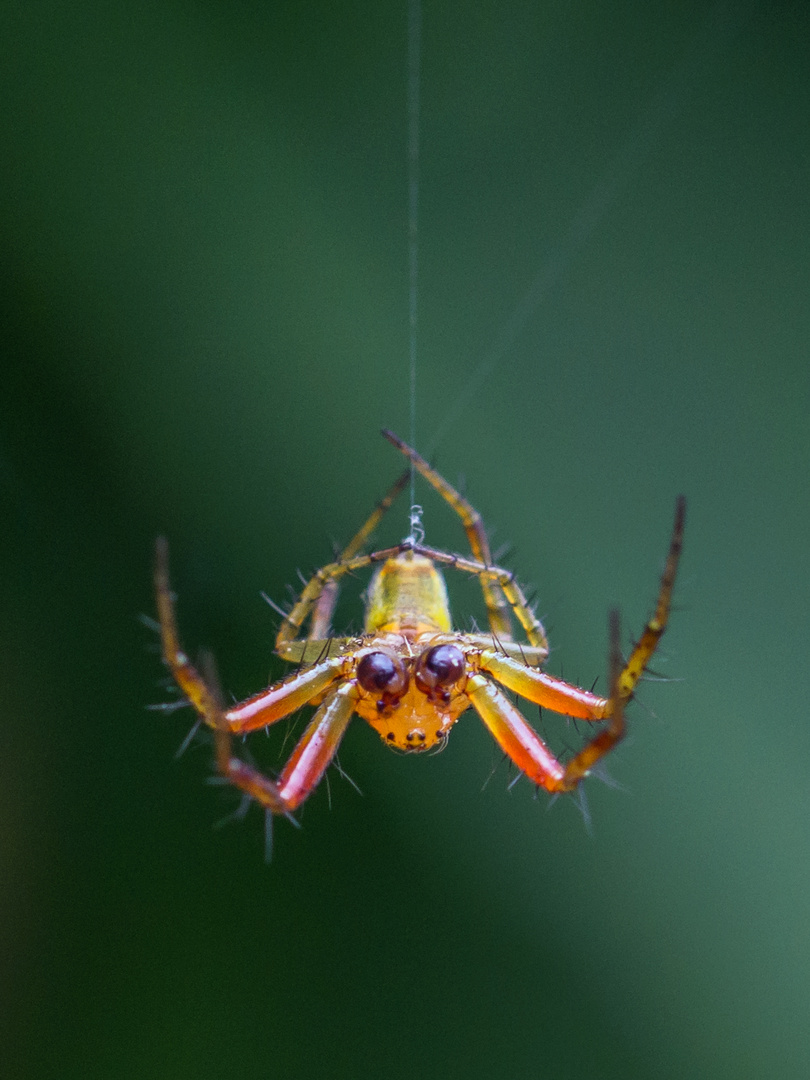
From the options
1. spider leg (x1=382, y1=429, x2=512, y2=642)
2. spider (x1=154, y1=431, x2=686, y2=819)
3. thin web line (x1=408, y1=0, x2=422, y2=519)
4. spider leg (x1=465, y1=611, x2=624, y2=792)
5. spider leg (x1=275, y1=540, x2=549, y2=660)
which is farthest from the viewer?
thin web line (x1=408, y1=0, x2=422, y2=519)

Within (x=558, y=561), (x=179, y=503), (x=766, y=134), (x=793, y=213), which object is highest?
(x=766, y=134)

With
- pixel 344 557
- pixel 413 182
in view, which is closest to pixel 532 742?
pixel 344 557

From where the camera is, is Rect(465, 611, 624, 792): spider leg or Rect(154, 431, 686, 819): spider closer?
Rect(465, 611, 624, 792): spider leg

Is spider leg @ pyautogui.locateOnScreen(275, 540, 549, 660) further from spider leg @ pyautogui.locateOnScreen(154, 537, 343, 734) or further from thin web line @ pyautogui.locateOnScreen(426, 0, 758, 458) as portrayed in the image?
thin web line @ pyautogui.locateOnScreen(426, 0, 758, 458)

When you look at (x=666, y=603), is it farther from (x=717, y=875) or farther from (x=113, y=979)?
(x=113, y=979)

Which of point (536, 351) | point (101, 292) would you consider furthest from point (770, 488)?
point (101, 292)

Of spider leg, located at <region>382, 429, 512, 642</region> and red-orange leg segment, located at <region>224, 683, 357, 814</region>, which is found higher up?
spider leg, located at <region>382, 429, 512, 642</region>

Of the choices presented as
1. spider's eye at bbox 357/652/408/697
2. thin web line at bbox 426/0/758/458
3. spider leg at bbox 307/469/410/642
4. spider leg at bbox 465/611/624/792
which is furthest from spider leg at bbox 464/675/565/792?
thin web line at bbox 426/0/758/458
